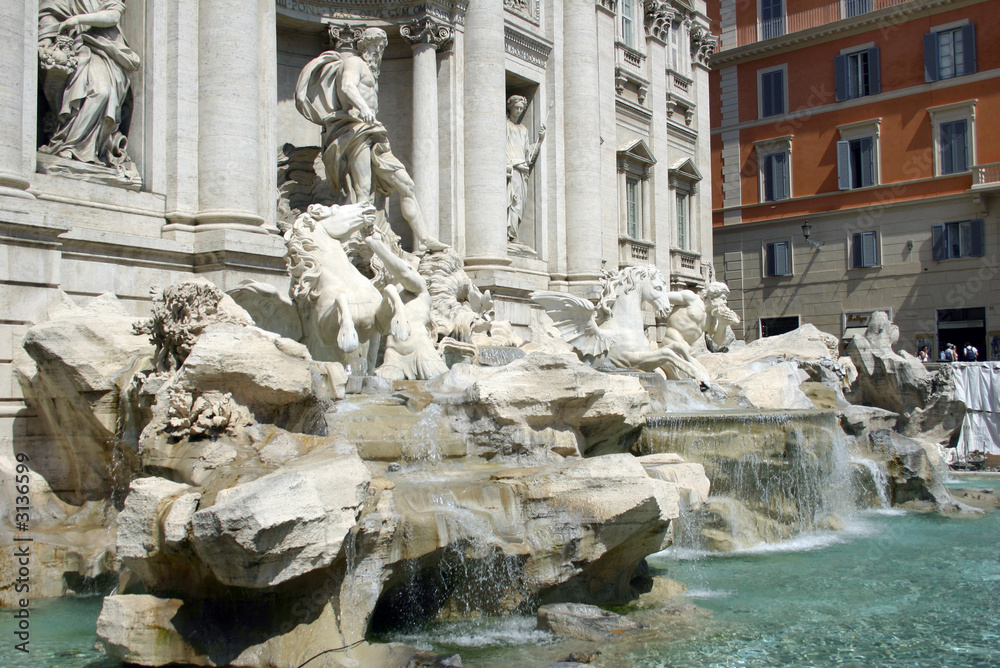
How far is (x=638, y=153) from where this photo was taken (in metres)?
20.4

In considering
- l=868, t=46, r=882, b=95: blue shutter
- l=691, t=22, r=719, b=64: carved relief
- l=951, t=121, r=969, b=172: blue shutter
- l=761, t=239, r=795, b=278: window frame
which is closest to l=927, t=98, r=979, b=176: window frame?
l=951, t=121, r=969, b=172: blue shutter

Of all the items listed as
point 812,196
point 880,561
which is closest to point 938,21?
point 812,196

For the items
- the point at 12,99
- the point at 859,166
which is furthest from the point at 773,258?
the point at 12,99

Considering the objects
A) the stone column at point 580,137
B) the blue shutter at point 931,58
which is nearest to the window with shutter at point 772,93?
the blue shutter at point 931,58

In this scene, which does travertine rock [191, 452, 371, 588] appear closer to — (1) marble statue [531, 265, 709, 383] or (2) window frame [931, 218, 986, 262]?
(1) marble statue [531, 265, 709, 383]

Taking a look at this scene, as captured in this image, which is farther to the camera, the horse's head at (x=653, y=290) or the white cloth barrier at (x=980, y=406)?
the white cloth barrier at (x=980, y=406)

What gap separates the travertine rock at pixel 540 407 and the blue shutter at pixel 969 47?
21727mm

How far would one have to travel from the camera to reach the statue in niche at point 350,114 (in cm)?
1252

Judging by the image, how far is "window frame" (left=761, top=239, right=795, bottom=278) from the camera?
92.0 ft

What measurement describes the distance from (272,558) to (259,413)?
77.8 inches

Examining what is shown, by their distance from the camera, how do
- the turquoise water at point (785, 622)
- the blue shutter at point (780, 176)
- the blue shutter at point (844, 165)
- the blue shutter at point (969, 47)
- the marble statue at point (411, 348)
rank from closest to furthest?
the turquoise water at point (785, 622)
the marble statue at point (411, 348)
the blue shutter at point (969, 47)
the blue shutter at point (844, 165)
the blue shutter at point (780, 176)

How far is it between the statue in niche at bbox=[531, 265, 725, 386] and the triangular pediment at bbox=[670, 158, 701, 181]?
9.64 meters

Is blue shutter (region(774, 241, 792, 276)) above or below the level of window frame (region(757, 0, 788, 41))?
below

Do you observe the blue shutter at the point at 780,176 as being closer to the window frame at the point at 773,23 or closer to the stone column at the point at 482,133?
the window frame at the point at 773,23
